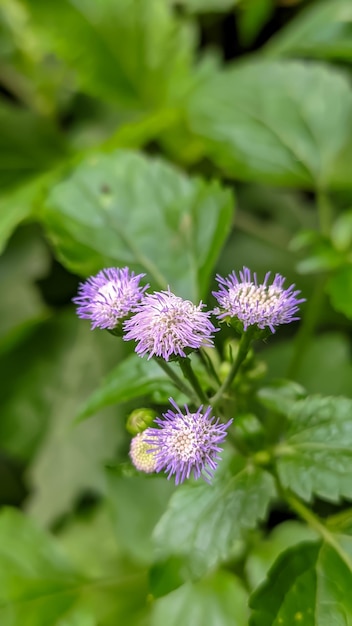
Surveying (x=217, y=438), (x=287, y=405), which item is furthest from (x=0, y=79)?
(x=217, y=438)

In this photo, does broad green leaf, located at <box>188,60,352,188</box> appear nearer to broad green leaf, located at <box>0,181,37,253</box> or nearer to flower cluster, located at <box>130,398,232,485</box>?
broad green leaf, located at <box>0,181,37,253</box>

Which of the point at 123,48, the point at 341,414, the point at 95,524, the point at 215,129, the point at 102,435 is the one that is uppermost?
the point at 123,48

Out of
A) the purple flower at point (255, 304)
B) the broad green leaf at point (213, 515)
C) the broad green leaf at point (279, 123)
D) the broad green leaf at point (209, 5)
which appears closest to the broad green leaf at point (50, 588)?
the broad green leaf at point (213, 515)

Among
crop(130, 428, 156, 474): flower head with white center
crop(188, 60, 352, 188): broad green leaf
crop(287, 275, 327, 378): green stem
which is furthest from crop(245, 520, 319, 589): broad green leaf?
crop(188, 60, 352, 188): broad green leaf

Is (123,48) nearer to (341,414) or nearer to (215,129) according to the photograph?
(215,129)

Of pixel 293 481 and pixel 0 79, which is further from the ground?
pixel 0 79

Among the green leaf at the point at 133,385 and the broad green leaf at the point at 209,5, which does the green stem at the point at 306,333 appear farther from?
the broad green leaf at the point at 209,5
